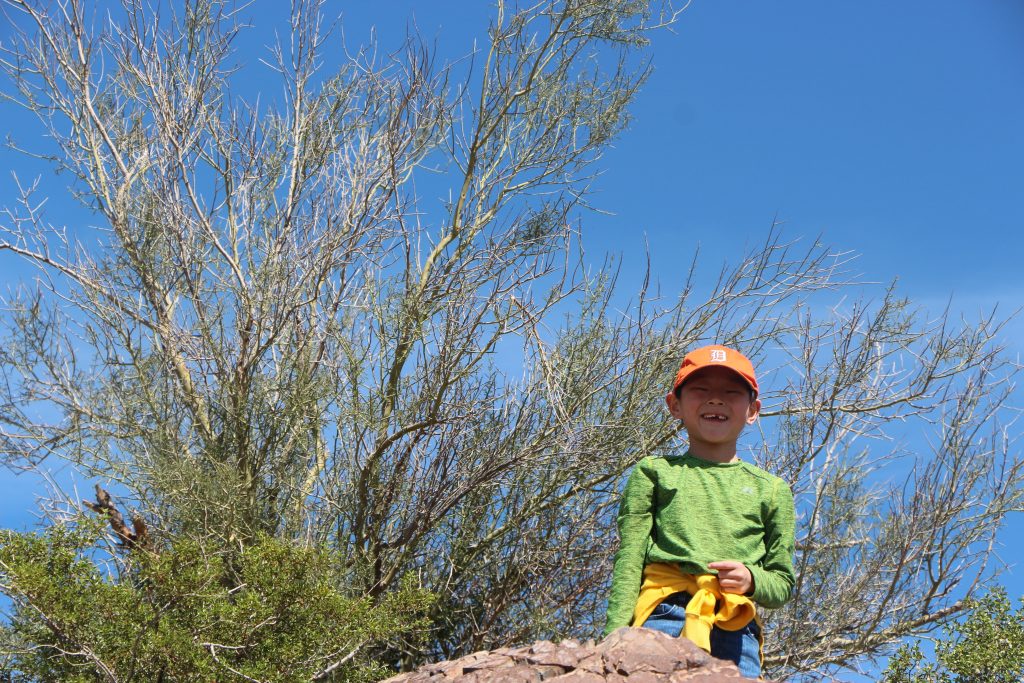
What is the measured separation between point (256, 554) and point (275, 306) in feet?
7.61

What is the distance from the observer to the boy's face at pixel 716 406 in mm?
3625

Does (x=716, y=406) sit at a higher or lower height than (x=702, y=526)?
higher

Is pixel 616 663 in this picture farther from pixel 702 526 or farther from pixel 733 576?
pixel 702 526

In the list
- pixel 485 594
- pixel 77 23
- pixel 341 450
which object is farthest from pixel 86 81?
pixel 485 594


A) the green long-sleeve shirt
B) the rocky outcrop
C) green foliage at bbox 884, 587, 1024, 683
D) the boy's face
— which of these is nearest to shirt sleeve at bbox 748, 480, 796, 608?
the green long-sleeve shirt

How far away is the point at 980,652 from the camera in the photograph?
17.0ft

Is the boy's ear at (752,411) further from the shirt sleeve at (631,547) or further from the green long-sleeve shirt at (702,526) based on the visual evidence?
the shirt sleeve at (631,547)

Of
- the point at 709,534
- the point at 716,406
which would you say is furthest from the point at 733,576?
the point at 716,406

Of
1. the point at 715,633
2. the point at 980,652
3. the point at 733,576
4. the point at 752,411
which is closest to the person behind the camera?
the point at 733,576

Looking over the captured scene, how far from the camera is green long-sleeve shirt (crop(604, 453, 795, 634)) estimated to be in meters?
3.34

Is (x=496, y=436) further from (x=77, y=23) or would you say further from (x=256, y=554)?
(x=77, y=23)

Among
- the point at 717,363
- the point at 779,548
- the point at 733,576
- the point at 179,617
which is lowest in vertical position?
the point at 733,576

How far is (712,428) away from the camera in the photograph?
3.62 meters

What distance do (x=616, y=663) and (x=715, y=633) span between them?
436 millimetres
